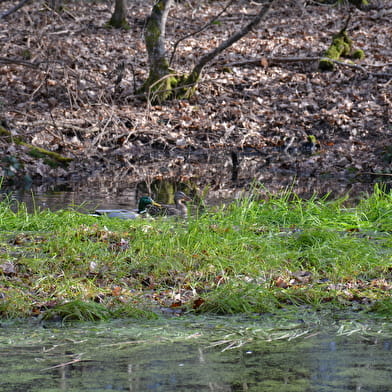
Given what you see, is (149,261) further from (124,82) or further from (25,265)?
(124,82)

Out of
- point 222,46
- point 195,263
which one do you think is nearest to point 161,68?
point 222,46

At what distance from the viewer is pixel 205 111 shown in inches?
701

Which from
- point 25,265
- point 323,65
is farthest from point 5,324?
point 323,65

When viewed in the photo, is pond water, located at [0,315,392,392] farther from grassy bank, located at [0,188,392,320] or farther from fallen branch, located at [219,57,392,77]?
fallen branch, located at [219,57,392,77]

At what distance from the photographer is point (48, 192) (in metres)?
12.5

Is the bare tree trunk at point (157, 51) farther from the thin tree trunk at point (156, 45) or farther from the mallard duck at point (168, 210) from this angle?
the mallard duck at point (168, 210)

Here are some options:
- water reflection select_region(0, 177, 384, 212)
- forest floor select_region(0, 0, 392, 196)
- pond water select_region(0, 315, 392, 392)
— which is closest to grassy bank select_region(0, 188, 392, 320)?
pond water select_region(0, 315, 392, 392)

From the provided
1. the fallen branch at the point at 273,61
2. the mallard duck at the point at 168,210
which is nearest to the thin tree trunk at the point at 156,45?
the fallen branch at the point at 273,61

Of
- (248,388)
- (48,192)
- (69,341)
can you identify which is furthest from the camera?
(48,192)

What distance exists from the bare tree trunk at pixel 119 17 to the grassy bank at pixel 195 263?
16667mm

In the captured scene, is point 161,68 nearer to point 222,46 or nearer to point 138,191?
point 222,46

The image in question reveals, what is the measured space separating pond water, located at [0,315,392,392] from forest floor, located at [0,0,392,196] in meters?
7.56

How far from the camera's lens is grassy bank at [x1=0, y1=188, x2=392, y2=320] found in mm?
5582

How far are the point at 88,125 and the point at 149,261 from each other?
10038 mm
